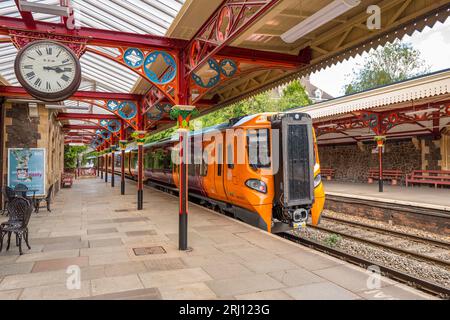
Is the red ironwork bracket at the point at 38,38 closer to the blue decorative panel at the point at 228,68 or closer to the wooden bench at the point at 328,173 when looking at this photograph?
the blue decorative panel at the point at 228,68

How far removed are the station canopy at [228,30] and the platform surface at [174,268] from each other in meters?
3.03

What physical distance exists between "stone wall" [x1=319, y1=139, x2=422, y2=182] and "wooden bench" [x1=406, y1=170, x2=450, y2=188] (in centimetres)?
46

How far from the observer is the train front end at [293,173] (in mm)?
6781

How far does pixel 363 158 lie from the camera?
2005cm

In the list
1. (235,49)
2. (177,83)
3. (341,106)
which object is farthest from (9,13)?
(341,106)

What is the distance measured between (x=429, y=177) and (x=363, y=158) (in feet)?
15.6

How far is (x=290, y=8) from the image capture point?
17.7 feet

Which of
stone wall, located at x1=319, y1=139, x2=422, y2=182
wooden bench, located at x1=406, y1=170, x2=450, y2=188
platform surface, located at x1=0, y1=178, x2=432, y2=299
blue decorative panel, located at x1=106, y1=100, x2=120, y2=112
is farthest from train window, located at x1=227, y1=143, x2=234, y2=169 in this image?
stone wall, located at x1=319, y1=139, x2=422, y2=182

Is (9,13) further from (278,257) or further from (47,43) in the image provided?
(278,257)

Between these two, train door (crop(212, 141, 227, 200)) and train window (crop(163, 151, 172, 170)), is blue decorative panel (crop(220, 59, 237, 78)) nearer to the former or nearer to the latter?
train door (crop(212, 141, 227, 200))

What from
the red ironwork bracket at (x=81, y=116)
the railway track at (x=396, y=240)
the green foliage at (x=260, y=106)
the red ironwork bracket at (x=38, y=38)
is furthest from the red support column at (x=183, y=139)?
the green foliage at (x=260, y=106)

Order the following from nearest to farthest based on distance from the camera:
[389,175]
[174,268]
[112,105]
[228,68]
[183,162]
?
[174,268] → [183,162] → [228,68] → [112,105] → [389,175]

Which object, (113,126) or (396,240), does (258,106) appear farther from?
(396,240)

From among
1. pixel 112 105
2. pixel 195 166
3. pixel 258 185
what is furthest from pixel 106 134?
pixel 258 185
